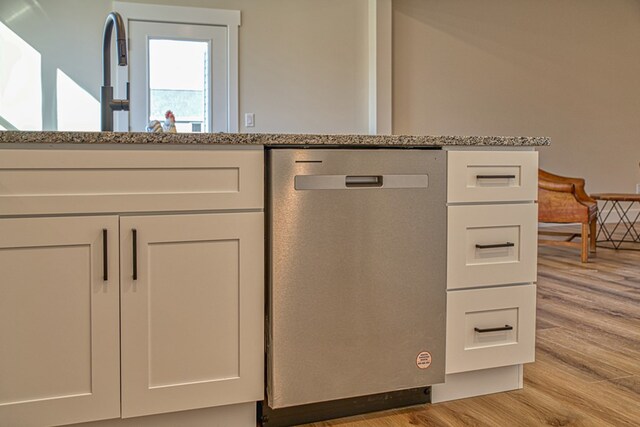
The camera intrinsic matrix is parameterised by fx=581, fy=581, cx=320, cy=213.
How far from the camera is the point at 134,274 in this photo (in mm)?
1404

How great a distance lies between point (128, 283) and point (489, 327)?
105cm

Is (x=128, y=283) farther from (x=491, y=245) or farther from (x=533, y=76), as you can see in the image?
(x=533, y=76)

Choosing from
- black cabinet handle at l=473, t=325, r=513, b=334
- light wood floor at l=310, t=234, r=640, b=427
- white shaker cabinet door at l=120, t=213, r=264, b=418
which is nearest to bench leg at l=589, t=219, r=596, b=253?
light wood floor at l=310, t=234, r=640, b=427

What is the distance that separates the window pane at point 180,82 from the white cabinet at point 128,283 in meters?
3.59

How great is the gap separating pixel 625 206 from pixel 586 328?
203 inches

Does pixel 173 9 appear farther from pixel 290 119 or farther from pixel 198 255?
pixel 198 255

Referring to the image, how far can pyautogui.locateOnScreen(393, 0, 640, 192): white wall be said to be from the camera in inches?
229

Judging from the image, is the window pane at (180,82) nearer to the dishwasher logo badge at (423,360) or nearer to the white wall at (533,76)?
the white wall at (533,76)

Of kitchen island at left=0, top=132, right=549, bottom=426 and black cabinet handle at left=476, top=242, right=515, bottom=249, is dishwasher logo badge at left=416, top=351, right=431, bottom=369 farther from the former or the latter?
kitchen island at left=0, top=132, right=549, bottom=426

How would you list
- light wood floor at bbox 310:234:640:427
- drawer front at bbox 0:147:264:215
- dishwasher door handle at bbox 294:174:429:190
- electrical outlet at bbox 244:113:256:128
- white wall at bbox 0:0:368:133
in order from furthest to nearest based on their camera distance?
electrical outlet at bbox 244:113:256:128, white wall at bbox 0:0:368:133, light wood floor at bbox 310:234:640:427, dishwasher door handle at bbox 294:174:429:190, drawer front at bbox 0:147:264:215

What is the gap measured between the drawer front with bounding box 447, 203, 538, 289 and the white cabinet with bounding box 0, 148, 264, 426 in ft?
1.88

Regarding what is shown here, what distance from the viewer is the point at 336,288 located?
5.09 ft

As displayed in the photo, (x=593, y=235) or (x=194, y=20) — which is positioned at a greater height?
(x=194, y=20)

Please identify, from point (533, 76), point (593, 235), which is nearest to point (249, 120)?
point (593, 235)
